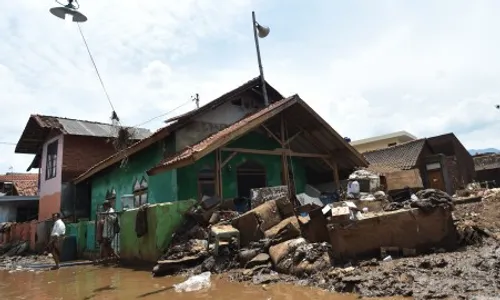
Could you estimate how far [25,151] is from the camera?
22.6 m

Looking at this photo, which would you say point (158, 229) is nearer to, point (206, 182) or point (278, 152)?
point (206, 182)

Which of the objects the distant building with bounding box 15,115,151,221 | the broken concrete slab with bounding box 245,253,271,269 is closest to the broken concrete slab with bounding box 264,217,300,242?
the broken concrete slab with bounding box 245,253,271,269

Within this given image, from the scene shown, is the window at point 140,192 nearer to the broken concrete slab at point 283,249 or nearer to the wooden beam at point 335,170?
the wooden beam at point 335,170

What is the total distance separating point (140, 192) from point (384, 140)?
2886 centimetres

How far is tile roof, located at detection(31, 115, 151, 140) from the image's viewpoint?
63.9ft

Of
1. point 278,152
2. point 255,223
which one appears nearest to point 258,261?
point 255,223

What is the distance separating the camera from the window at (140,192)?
13562mm

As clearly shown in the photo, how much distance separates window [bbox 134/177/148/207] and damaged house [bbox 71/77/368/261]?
35 mm

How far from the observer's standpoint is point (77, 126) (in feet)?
67.4

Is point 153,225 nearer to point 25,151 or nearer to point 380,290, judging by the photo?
point 380,290

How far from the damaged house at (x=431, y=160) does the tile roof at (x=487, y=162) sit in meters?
8.03

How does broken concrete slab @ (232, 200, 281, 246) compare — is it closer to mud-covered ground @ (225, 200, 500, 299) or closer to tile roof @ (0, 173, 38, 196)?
mud-covered ground @ (225, 200, 500, 299)

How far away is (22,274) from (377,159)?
2226cm

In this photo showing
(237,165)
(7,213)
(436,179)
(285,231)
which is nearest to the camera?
(285,231)
